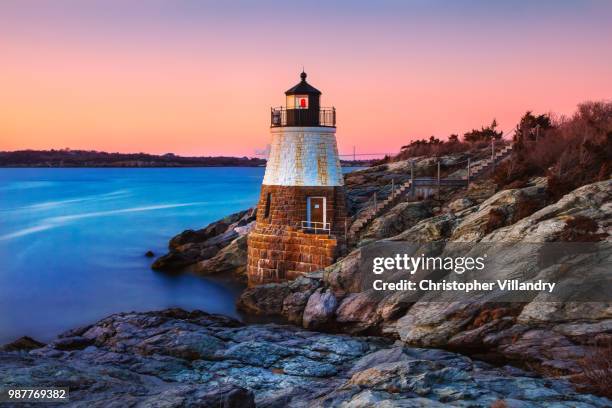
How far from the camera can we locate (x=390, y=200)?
72.1 feet

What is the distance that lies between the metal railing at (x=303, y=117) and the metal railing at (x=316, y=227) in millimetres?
3751

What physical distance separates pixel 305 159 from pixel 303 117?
1.59 metres

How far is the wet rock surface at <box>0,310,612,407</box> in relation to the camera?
855 centimetres

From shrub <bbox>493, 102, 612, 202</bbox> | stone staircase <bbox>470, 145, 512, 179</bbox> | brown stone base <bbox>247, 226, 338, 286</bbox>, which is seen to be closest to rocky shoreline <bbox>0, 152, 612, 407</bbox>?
shrub <bbox>493, 102, 612, 202</bbox>

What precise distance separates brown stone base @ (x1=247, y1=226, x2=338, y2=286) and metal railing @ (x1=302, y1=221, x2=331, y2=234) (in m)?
0.28

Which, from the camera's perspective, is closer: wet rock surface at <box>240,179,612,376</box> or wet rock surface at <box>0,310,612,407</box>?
wet rock surface at <box>0,310,612,407</box>

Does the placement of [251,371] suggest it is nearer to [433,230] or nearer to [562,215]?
[433,230]

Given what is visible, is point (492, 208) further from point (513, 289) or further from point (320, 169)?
point (320, 169)

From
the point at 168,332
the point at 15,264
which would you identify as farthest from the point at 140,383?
the point at 15,264

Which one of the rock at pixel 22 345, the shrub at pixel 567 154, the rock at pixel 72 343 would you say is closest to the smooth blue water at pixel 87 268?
the rock at pixel 22 345

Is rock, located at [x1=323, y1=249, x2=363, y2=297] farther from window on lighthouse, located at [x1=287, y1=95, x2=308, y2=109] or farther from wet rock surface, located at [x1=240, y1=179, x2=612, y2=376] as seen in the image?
window on lighthouse, located at [x1=287, y1=95, x2=308, y2=109]

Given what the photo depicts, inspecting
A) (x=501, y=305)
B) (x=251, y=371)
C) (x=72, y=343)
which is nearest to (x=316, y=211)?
(x=501, y=305)

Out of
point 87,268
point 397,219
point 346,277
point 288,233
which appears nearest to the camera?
point 346,277

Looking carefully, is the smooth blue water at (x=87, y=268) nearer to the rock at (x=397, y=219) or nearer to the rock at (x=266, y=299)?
the rock at (x=266, y=299)
